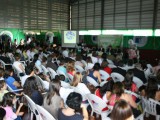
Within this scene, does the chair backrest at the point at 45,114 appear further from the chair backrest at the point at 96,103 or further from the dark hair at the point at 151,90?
the dark hair at the point at 151,90

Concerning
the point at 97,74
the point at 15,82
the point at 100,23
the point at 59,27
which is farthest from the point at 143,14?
the point at 15,82

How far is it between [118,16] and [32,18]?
8.00m

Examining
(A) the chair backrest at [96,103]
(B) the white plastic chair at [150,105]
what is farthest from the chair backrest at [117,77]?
(A) the chair backrest at [96,103]

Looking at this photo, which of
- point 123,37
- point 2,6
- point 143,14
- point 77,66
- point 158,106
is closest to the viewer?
point 158,106

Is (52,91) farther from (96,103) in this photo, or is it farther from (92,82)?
(92,82)

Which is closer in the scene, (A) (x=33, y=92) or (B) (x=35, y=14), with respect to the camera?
(A) (x=33, y=92)

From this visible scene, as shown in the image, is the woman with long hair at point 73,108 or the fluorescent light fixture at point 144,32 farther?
the fluorescent light fixture at point 144,32

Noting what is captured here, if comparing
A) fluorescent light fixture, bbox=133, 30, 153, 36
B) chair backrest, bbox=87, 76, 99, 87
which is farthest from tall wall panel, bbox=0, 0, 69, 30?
chair backrest, bbox=87, 76, 99, 87

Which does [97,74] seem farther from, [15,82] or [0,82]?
[0,82]

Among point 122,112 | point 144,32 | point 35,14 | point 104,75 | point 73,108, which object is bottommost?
point 104,75

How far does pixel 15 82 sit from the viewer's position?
5203 millimetres

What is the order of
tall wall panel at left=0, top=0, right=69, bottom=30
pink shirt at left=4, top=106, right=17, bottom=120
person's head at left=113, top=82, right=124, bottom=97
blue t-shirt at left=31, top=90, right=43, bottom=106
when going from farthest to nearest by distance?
tall wall panel at left=0, top=0, right=69, bottom=30, blue t-shirt at left=31, top=90, right=43, bottom=106, person's head at left=113, top=82, right=124, bottom=97, pink shirt at left=4, top=106, right=17, bottom=120

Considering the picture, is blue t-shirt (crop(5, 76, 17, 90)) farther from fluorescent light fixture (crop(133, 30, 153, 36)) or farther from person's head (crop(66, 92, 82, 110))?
fluorescent light fixture (crop(133, 30, 153, 36))

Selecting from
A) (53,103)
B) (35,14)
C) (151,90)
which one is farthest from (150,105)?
(35,14)
